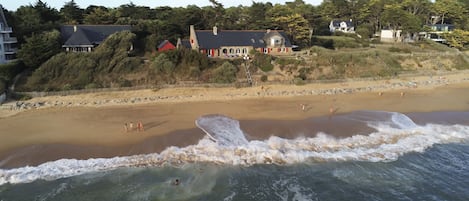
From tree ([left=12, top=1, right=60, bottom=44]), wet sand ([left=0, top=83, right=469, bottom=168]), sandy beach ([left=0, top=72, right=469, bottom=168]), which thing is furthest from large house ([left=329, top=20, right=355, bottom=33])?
tree ([left=12, top=1, right=60, bottom=44])

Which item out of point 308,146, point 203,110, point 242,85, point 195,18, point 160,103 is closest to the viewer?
point 308,146

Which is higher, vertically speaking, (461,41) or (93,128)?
(461,41)

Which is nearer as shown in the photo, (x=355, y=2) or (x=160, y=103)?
(x=160, y=103)

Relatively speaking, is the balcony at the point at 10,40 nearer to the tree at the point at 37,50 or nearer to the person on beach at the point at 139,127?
the tree at the point at 37,50

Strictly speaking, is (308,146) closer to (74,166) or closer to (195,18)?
(74,166)

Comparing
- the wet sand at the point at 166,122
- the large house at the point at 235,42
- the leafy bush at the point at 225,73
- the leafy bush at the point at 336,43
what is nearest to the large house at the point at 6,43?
the wet sand at the point at 166,122

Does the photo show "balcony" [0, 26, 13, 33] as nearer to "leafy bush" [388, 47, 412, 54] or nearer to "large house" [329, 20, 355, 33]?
"leafy bush" [388, 47, 412, 54]

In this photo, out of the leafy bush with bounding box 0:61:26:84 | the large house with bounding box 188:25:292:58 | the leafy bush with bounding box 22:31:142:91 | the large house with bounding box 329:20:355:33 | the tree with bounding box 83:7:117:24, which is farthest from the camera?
the large house with bounding box 329:20:355:33

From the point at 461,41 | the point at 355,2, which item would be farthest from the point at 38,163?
the point at 355,2

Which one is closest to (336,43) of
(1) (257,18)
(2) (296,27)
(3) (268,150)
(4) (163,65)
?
(2) (296,27)
